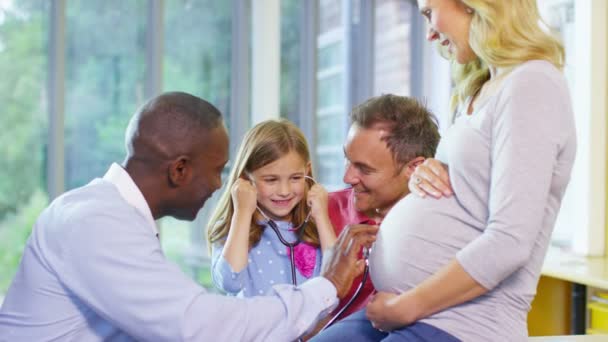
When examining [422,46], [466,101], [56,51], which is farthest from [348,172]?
[422,46]

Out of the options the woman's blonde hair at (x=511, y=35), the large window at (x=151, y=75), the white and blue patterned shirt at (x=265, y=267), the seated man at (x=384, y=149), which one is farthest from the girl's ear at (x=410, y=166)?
the large window at (x=151, y=75)

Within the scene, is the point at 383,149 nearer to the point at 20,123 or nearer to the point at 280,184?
the point at 280,184

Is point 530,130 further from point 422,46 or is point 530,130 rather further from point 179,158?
point 422,46

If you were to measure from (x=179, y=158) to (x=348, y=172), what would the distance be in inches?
20.6

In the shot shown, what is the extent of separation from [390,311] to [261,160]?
72 cm

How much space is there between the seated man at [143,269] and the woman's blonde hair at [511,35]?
501 mm

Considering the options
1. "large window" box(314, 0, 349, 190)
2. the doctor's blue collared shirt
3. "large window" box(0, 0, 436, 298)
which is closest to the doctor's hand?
the doctor's blue collared shirt

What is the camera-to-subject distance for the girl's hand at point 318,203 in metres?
2.03

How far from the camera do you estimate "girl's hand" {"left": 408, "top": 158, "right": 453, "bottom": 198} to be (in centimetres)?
151

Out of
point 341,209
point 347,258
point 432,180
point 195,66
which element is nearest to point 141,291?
point 347,258

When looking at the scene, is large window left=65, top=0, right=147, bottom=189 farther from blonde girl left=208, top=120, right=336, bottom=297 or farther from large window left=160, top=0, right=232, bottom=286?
blonde girl left=208, top=120, right=336, bottom=297

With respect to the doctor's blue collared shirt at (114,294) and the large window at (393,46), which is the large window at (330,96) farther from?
the doctor's blue collared shirt at (114,294)

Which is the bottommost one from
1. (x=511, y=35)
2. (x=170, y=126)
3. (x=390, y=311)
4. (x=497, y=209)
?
(x=390, y=311)

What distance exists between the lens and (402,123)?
191 cm
